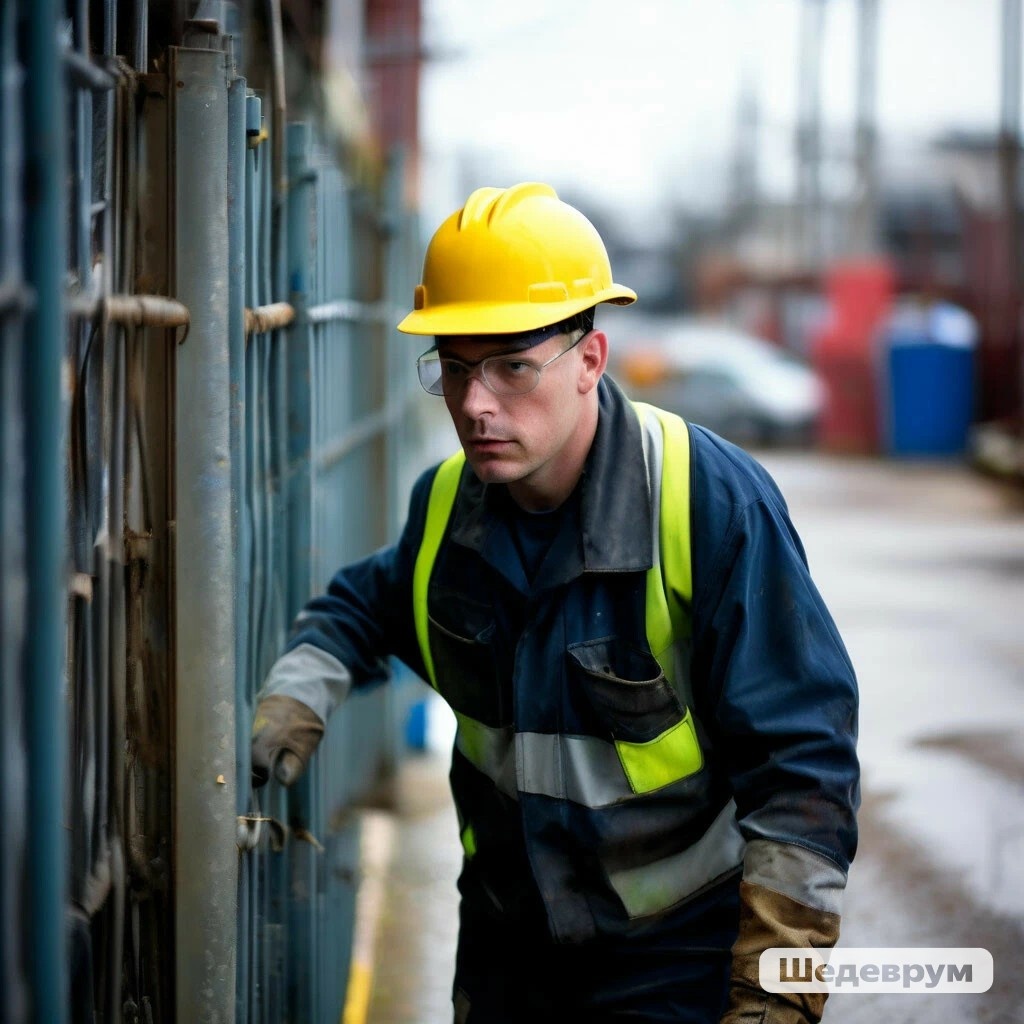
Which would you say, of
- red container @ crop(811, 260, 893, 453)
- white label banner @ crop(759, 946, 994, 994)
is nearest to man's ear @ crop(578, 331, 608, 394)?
white label banner @ crop(759, 946, 994, 994)

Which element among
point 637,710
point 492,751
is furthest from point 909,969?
point 637,710

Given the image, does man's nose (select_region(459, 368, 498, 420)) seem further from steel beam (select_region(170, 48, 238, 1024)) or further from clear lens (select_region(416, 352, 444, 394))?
steel beam (select_region(170, 48, 238, 1024))

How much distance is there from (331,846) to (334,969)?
322mm

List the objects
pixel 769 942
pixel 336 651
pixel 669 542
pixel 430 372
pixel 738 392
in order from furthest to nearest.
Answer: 1. pixel 738 392
2. pixel 336 651
3. pixel 430 372
4. pixel 669 542
5. pixel 769 942

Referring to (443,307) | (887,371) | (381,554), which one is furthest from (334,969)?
(887,371)

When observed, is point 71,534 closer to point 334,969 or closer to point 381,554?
point 381,554

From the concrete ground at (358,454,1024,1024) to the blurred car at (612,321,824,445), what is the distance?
1045cm

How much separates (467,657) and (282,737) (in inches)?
15.5

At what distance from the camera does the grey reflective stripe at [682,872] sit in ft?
9.39

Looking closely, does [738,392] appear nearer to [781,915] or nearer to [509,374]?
[509,374]

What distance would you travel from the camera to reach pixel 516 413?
2811 mm

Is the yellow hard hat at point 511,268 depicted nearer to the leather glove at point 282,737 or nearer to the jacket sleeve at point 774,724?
the jacket sleeve at point 774,724

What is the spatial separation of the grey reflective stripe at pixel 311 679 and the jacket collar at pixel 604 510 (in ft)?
1.29

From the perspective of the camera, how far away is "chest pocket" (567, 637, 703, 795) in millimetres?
2742
